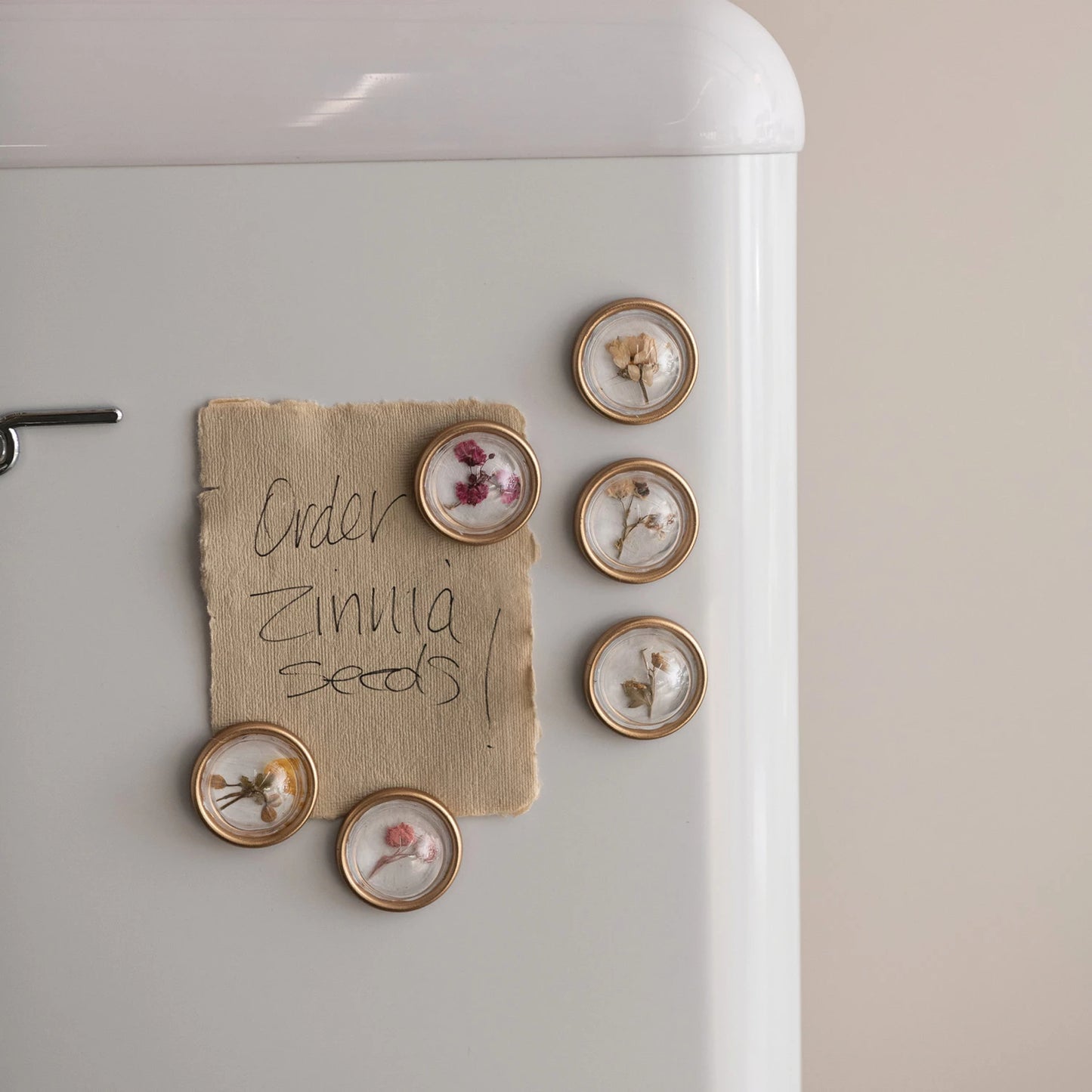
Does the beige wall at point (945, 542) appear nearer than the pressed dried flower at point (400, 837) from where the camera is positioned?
No

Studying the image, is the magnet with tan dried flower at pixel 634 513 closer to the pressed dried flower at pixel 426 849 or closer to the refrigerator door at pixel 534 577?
the refrigerator door at pixel 534 577

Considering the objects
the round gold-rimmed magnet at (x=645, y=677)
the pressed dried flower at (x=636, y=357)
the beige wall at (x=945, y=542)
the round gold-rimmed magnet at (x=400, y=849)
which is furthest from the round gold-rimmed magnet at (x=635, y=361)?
the beige wall at (x=945, y=542)

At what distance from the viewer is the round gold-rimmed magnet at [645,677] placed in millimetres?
634

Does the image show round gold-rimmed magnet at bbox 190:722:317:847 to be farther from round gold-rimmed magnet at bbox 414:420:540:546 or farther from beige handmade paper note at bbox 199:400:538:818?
round gold-rimmed magnet at bbox 414:420:540:546

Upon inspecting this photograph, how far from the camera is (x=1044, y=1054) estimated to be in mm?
1129

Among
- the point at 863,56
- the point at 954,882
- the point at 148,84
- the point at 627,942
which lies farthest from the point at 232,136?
the point at 954,882

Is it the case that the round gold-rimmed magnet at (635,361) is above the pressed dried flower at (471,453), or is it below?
above

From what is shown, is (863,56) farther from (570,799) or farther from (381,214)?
(570,799)

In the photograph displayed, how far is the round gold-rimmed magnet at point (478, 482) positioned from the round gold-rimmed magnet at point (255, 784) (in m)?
0.16

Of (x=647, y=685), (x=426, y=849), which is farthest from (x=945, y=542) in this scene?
(x=426, y=849)

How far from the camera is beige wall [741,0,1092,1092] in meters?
1.01

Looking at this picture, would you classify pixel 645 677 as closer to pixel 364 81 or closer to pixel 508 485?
pixel 508 485

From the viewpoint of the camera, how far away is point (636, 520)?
63 cm

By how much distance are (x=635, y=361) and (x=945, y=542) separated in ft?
1.88
